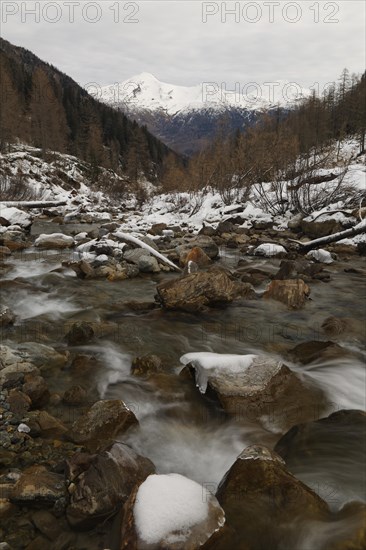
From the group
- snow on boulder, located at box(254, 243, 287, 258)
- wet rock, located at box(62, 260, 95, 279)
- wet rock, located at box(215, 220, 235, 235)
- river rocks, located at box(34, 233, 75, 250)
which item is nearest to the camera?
wet rock, located at box(62, 260, 95, 279)

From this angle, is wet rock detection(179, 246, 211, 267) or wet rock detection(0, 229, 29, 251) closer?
wet rock detection(179, 246, 211, 267)

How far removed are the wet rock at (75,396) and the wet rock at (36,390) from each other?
20 cm

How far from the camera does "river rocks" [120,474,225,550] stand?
211 cm

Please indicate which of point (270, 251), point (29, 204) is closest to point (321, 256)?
point (270, 251)

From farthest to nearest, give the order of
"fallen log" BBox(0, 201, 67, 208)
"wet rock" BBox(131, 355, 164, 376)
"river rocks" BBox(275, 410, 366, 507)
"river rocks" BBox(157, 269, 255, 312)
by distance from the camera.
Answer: "fallen log" BBox(0, 201, 67, 208) < "river rocks" BBox(157, 269, 255, 312) < "wet rock" BBox(131, 355, 164, 376) < "river rocks" BBox(275, 410, 366, 507)

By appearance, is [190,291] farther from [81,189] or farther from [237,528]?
[81,189]

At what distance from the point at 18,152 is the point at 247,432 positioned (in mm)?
47726

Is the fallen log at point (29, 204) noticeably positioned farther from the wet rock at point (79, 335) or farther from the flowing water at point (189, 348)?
the wet rock at point (79, 335)

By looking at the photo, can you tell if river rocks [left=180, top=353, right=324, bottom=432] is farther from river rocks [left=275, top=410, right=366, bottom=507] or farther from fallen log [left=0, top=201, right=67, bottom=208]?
fallen log [left=0, top=201, right=67, bottom=208]

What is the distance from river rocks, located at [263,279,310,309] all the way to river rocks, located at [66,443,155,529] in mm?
5229

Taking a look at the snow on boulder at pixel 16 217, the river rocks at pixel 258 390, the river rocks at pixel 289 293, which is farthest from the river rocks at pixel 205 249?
the snow on boulder at pixel 16 217

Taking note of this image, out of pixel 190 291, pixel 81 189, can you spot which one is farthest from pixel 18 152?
pixel 190 291

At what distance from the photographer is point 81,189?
45062 millimetres

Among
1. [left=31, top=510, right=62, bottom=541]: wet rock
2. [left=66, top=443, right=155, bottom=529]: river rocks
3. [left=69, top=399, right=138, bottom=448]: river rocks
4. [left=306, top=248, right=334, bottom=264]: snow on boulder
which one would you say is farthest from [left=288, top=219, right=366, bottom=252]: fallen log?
[left=31, top=510, right=62, bottom=541]: wet rock
